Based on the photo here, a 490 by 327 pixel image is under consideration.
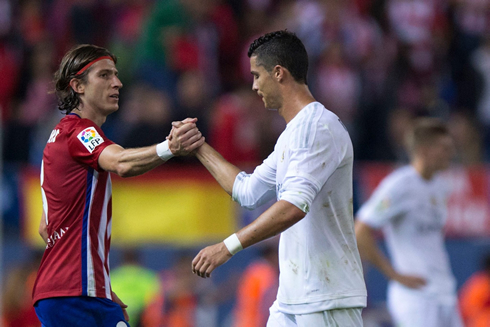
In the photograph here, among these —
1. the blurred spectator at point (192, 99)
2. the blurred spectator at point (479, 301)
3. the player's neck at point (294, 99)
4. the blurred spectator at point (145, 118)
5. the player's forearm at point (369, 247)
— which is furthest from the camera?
the blurred spectator at point (192, 99)

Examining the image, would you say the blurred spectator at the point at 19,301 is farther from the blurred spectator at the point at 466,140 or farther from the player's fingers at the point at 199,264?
the blurred spectator at the point at 466,140

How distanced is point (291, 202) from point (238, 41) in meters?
9.99

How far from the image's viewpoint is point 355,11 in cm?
1441

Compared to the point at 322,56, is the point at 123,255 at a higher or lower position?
lower

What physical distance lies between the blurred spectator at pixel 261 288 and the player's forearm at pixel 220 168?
4668 mm

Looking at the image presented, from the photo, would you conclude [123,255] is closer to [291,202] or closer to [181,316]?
[181,316]

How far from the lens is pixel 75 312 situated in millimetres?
4695

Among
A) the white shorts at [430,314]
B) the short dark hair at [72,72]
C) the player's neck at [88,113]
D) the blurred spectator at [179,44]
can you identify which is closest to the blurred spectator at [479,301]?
the white shorts at [430,314]

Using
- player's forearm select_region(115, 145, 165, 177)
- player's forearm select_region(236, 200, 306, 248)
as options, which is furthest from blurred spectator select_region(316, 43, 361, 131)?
player's forearm select_region(236, 200, 306, 248)

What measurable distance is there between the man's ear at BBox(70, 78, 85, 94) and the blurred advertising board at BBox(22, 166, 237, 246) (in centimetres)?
581

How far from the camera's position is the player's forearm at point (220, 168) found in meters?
5.39

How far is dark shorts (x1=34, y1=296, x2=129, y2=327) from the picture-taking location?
185 inches

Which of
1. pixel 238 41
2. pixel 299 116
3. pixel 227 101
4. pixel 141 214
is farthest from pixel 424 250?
pixel 238 41

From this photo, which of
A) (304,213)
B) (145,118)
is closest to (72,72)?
(304,213)
